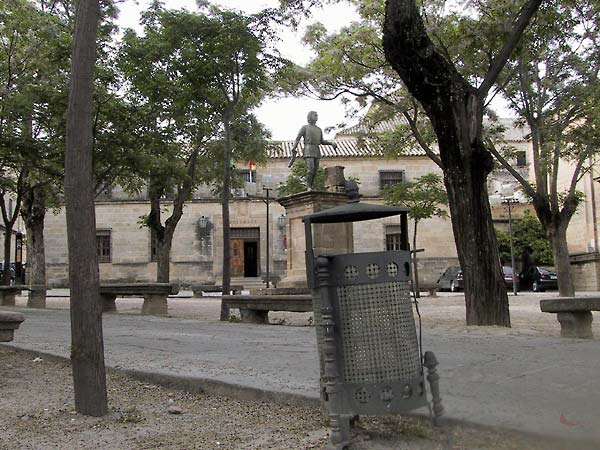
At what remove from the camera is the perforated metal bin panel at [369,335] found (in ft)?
11.7

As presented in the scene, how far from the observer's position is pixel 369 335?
3602mm

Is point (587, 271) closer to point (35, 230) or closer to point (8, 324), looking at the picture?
point (35, 230)

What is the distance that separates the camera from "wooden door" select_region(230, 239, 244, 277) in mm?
38625

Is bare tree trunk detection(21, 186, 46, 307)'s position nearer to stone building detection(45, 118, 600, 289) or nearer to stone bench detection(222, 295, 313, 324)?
stone bench detection(222, 295, 313, 324)

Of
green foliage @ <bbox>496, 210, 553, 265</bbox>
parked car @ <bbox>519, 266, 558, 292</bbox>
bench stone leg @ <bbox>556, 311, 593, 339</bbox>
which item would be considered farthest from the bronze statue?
green foliage @ <bbox>496, 210, 553, 265</bbox>

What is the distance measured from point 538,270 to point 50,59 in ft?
89.0

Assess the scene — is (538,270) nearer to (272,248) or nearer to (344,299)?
→ (272,248)

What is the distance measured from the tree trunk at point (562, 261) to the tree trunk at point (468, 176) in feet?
25.0

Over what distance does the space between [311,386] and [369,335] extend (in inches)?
62.7

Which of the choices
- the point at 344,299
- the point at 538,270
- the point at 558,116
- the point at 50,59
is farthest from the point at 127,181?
the point at 538,270

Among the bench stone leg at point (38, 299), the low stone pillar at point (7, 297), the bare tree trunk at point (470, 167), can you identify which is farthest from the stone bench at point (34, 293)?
the bare tree trunk at point (470, 167)

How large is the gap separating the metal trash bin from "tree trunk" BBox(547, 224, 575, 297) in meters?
14.0

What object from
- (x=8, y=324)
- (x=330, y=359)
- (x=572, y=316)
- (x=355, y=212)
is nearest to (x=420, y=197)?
(x=572, y=316)

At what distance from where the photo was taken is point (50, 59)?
48.0ft
